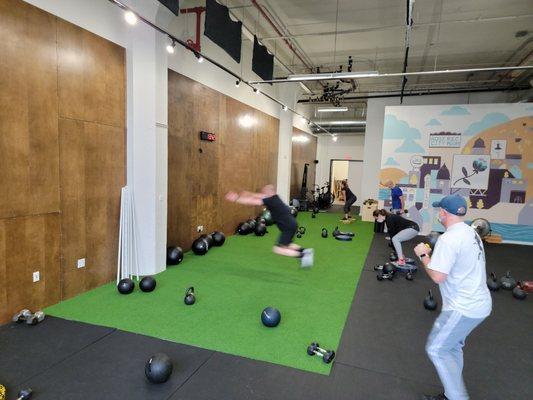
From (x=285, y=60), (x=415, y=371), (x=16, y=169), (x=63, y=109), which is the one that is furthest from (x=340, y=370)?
(x=285, y=60)

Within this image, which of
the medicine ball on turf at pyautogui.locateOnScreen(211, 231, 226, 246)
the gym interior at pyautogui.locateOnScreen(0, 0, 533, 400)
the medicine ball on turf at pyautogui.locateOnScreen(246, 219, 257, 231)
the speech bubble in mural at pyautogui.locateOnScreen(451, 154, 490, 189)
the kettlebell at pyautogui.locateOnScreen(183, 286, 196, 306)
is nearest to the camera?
the gym interior at pyautogui.locateOnScreen(0, 0, 533, 400)

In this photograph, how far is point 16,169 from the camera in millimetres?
3766

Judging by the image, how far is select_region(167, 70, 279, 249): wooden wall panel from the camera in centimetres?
643

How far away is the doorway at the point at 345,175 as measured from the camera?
17.1 meters

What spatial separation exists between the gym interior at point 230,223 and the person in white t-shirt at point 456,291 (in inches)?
0.6

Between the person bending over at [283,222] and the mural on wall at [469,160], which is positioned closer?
the person bending over at [283,222]

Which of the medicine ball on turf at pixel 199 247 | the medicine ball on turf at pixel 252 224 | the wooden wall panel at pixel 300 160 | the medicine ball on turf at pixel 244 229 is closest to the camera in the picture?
the medicine ball on turf at pixel 199 247

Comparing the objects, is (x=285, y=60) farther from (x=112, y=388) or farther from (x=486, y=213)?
(x=112, y=388)

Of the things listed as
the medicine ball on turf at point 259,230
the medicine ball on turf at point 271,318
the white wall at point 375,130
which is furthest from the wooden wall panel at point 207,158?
the white wall at point 375,130

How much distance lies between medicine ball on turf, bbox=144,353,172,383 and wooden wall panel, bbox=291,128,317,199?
11129 millimetres

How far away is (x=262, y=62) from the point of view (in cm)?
675

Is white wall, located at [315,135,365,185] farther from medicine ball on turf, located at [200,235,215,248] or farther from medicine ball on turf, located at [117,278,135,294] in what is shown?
medicine ball on turf, located at [117,278,135,294]

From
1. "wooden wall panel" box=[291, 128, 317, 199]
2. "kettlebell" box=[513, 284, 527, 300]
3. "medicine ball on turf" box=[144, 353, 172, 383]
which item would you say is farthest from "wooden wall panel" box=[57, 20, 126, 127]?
"wooden wall panel" box=[291, 128, 317, 199]

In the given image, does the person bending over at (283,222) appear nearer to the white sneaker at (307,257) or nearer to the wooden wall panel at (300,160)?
the white sneaker at (307,257)
